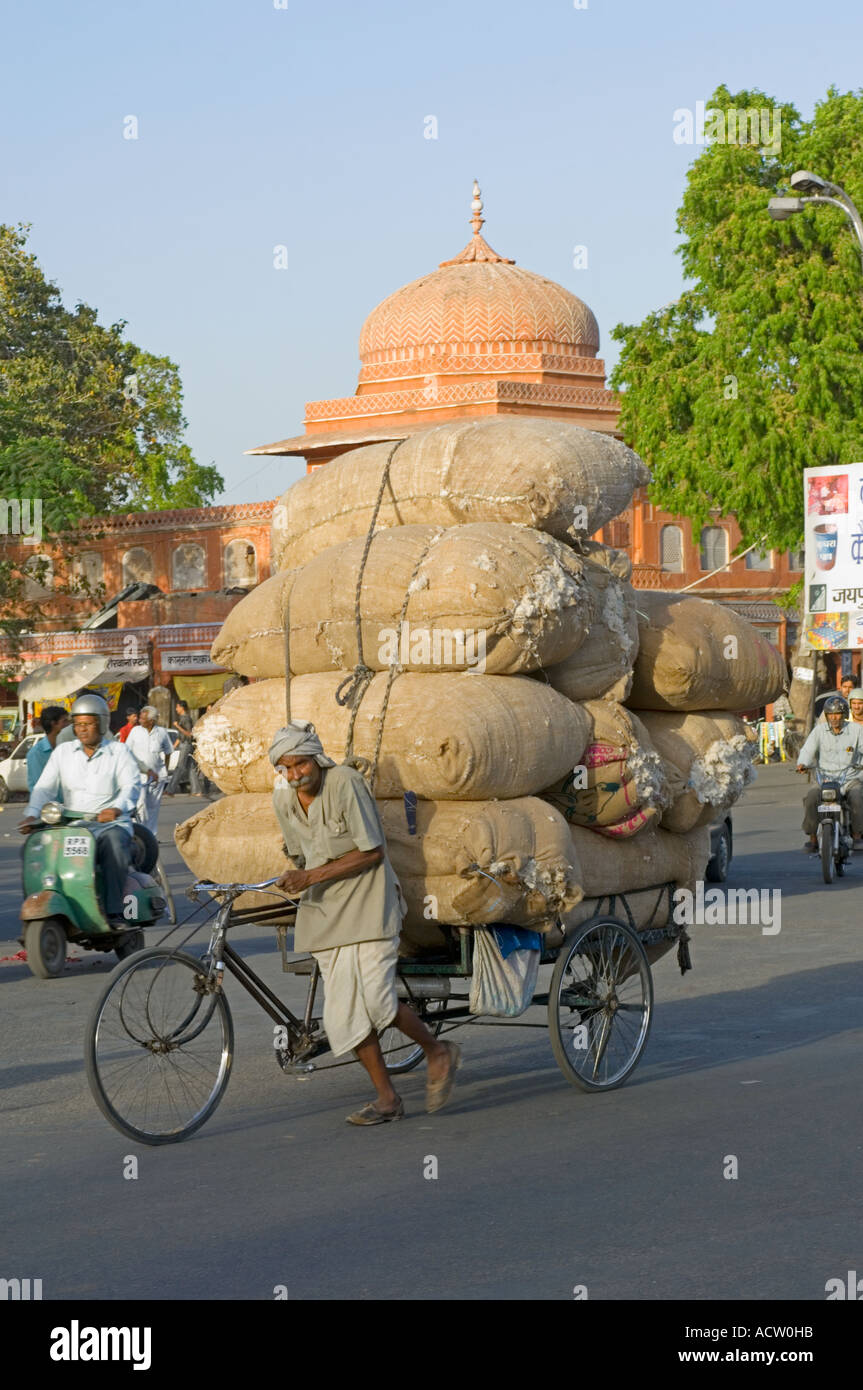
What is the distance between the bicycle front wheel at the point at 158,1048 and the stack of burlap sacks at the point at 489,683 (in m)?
0.86

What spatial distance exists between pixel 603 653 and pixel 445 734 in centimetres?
109

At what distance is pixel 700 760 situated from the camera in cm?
865

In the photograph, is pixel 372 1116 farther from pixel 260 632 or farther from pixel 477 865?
pixel 260 632

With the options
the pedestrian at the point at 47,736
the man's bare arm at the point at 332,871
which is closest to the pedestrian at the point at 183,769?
the pedestrian at the point at 47,736

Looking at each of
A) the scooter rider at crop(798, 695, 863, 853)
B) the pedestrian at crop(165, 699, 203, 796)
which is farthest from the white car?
the scooter rider at crop(798, 695, 863, 853)

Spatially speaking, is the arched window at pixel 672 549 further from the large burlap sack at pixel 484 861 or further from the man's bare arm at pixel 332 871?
the man's bare arm at pixel 332 871

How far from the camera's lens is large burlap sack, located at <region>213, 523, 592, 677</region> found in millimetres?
7465

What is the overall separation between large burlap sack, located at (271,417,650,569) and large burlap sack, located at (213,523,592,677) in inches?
7.8

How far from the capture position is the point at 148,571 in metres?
49.8

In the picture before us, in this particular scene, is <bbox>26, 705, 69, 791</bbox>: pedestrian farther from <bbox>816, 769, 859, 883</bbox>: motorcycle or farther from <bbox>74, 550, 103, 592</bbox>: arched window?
<bbox>74, 550, 103, 592</bbox>: arched window

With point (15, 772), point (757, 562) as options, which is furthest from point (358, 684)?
point (757, 562)

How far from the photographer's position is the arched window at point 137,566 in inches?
1962

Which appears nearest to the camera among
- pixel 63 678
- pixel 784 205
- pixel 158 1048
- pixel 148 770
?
pixel 158 1048

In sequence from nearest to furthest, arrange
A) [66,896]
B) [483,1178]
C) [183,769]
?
[483,1178] < [66,896] < [183,769]
